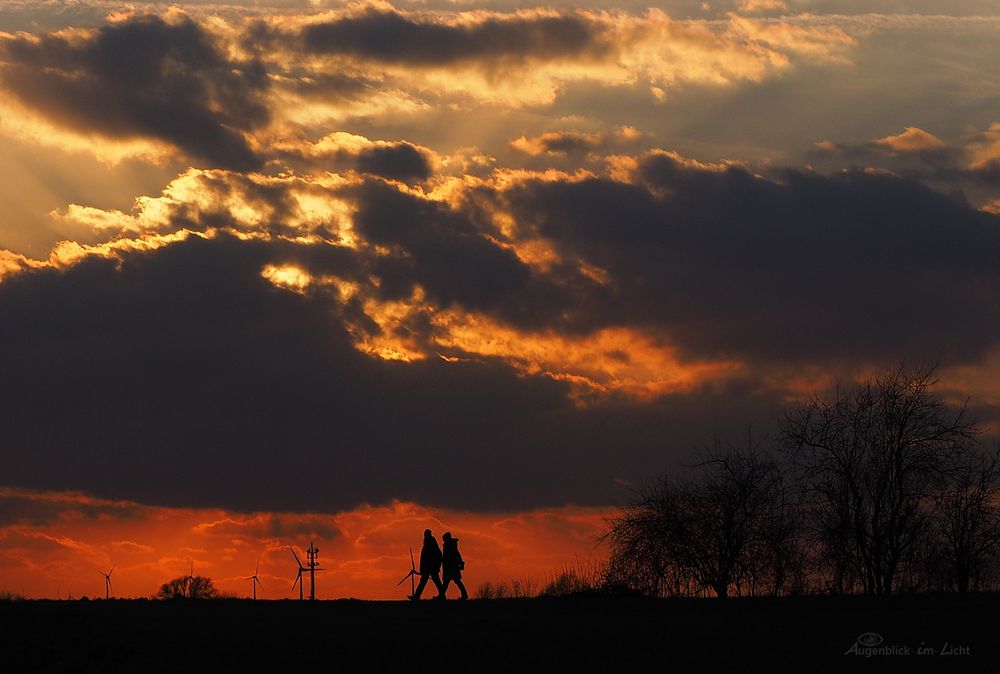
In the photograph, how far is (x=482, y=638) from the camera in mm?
27797

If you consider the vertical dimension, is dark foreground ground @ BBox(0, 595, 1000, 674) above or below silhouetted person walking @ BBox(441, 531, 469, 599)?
below

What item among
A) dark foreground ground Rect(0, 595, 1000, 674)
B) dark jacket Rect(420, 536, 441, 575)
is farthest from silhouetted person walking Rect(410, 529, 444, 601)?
dark foreground ground Rect(0, 595, 1000, 674)

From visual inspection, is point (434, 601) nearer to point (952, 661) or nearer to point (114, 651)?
point (114, 651)

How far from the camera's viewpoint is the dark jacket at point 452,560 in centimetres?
3844

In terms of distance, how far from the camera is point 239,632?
28.2 metres

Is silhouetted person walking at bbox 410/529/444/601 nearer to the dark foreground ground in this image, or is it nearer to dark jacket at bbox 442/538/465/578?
dark jacket at bbox 442/538/465/578

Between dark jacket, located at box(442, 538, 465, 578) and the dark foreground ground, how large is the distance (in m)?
5.17

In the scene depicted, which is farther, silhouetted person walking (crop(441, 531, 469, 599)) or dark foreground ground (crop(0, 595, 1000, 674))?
silhouetted person walking (crop(441, 531, 469, 599))

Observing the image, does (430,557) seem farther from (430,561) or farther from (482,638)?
(482,638)

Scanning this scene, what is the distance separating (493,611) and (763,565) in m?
27.9

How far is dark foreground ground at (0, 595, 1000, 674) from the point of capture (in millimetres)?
24938

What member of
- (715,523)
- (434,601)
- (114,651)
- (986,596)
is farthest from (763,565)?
(114,651)

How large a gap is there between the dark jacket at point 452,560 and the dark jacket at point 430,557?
0.77ft

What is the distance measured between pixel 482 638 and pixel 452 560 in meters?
10.7
